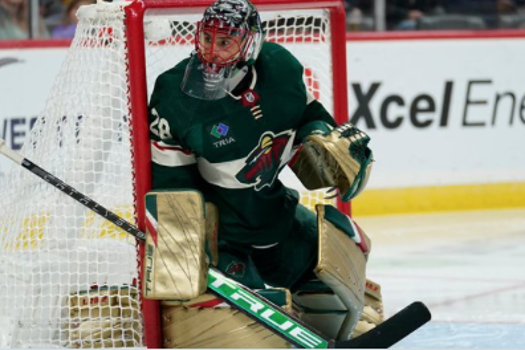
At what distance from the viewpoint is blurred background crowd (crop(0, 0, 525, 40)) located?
495cm

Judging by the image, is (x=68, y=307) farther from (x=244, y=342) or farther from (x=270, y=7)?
(x=270, y=7)

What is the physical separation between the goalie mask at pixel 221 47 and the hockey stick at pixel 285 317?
351mm

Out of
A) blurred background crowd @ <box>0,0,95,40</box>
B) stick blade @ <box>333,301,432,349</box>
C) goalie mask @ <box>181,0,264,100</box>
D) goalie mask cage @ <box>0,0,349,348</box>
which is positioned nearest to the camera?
goalie mask @ <box>181,0,264,100</box>

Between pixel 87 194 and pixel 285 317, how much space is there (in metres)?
0.66

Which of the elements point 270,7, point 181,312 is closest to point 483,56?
point 270,7

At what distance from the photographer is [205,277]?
2465 mm

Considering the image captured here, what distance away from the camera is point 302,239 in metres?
2.76

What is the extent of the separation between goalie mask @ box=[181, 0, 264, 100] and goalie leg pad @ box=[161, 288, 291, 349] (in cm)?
44

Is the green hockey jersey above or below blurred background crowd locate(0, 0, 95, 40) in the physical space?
above

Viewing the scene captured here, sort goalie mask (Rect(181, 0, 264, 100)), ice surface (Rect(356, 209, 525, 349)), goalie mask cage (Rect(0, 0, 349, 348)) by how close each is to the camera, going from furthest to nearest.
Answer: ice surface (Rect(356, 209, 525, 349)), goalie mask cage (Rect(0, 0, 349, 348)), goalie mask (Rect(181, 0, 264, 100))

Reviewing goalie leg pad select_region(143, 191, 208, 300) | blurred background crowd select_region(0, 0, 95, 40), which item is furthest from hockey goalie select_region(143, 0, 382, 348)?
blurred background crowd select_region(0, 0, 95, 40)

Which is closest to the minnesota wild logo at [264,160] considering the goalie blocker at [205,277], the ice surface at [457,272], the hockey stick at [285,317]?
the goalie blocker at [205,277]

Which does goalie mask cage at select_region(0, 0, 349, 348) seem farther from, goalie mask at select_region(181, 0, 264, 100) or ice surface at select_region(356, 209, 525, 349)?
ice surface at select_region(356, 209, 525, 349)

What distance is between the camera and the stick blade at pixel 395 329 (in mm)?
2508
